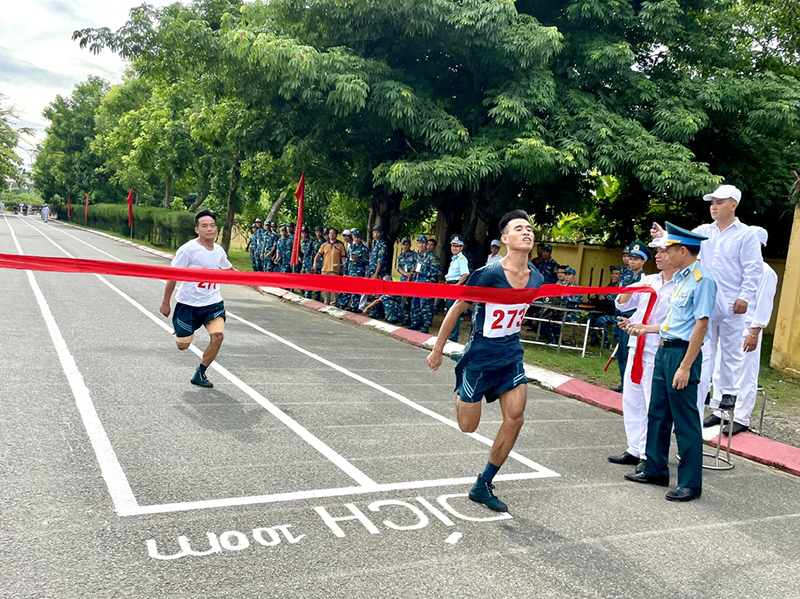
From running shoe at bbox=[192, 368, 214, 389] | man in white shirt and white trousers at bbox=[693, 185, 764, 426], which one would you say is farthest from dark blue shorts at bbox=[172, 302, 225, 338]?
man in white shirt and white trousers at bbox=[693, 185, 764, 426]

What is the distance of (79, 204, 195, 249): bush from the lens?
36.0m

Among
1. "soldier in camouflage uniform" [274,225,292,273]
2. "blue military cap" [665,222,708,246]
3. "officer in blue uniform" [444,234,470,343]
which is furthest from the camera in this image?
"soldier in camouflage uniform" [274,225,292,273]

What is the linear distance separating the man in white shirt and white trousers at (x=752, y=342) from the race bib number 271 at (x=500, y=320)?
3.34 meters

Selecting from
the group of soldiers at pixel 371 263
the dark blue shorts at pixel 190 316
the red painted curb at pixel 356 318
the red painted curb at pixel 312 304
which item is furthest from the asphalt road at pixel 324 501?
the red painted curb at pixel 312 304

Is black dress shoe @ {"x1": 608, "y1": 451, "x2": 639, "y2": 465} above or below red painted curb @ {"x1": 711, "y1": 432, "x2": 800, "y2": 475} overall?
below

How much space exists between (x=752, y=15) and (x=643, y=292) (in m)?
11.8

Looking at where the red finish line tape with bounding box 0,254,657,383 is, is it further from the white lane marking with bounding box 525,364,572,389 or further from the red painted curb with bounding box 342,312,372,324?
the red painted curb with bounding box 342,312,372,324

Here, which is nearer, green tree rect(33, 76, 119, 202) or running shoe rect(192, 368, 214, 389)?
running shoe rect(192, 368, 214, 389)

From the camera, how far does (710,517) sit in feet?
15.3

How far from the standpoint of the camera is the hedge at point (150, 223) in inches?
1417

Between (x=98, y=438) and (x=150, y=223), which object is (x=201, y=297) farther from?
(x=150, y=223)

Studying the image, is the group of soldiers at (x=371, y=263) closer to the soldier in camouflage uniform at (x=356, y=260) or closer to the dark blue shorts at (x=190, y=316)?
the soldier in camouflage uniform at (x=356, y=260)

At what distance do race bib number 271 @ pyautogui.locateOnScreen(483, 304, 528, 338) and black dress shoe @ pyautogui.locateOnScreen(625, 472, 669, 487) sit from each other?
180 cm

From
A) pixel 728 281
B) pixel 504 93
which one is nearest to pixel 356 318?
pixel 504 93
